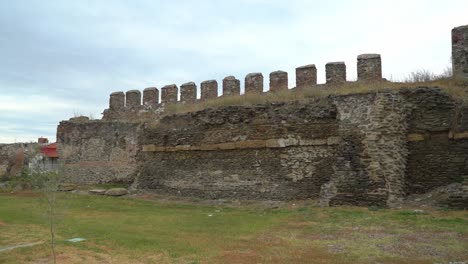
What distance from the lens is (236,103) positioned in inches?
643

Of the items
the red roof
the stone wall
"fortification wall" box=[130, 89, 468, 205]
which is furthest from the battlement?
the stone wall

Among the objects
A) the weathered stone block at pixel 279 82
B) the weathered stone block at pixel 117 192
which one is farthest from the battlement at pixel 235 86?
the weathered stone block at pixel 117 192

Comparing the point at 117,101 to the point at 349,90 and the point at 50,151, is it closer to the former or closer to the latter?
the point at 50,151

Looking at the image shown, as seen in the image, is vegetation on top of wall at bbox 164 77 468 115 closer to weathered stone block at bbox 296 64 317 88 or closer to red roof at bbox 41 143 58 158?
weathered stone block at bbox 296 64 317 88

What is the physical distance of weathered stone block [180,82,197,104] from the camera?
19438mm

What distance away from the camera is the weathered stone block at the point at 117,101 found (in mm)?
21998

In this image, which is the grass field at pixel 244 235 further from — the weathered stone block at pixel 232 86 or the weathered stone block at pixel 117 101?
Result: the weathered stone block at pixel 117 101

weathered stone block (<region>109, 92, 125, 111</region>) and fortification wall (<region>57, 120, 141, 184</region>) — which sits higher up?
weathered stone block (<region>109, 92, 125, 111</region>)

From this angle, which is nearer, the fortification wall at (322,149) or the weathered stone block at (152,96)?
Answer: the fortification wall at (322,149)

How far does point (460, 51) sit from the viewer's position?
47.2ft

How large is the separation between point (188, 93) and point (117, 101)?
4.62 meters

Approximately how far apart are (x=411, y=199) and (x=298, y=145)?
3788 mm

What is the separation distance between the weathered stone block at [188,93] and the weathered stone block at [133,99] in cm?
288

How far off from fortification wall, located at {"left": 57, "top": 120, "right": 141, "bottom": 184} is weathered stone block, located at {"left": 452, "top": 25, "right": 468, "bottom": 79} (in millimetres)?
13329
